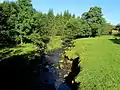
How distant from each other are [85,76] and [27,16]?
51054 mm

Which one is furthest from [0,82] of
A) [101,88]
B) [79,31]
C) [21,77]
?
[79,31]

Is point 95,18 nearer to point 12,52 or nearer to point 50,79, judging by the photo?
point 12,52

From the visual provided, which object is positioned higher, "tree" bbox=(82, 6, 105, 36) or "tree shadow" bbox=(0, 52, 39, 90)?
"tree" bbox=(82, 6, 105, 36)

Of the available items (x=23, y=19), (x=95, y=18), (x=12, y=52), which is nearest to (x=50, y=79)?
(x=12, y=52)

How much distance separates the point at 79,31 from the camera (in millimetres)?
121812

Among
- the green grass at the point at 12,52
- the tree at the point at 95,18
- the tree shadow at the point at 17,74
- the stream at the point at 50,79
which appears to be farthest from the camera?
the tree at the point at 95,18

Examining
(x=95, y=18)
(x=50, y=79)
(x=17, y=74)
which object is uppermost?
(x=95, y=18)

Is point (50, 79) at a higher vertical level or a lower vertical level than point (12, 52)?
lower

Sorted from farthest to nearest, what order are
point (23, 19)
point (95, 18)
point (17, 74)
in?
point (95, 18) < point (23, 19) < point (17, 74)

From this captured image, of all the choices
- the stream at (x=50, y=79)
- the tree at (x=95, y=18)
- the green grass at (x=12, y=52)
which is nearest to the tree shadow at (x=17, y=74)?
the stream at (x=50, y=79)

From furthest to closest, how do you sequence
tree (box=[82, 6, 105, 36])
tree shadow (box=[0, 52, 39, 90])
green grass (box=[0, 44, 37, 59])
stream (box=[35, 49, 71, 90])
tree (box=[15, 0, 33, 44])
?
1. tree (box=[82, 6, 105, 36])
2. tree (box=[15, 0, 33, 44])
3. green grass (box=[0, 44, 37, 59])
4. stream (box=[35, 49, 71, 90])
5. tree shadow (box=[0, 52, 39, 90])

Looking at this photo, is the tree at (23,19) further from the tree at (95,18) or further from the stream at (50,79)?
the tree at (95,18)

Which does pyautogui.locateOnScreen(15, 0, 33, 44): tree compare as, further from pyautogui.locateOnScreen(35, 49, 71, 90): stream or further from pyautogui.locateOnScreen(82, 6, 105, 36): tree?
pyautogui.locateOnScreen(82, 6, 105, 36): tree

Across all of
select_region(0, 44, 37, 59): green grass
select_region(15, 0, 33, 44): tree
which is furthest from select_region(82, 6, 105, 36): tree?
select_region(0, 44, 37, 59): green grass
